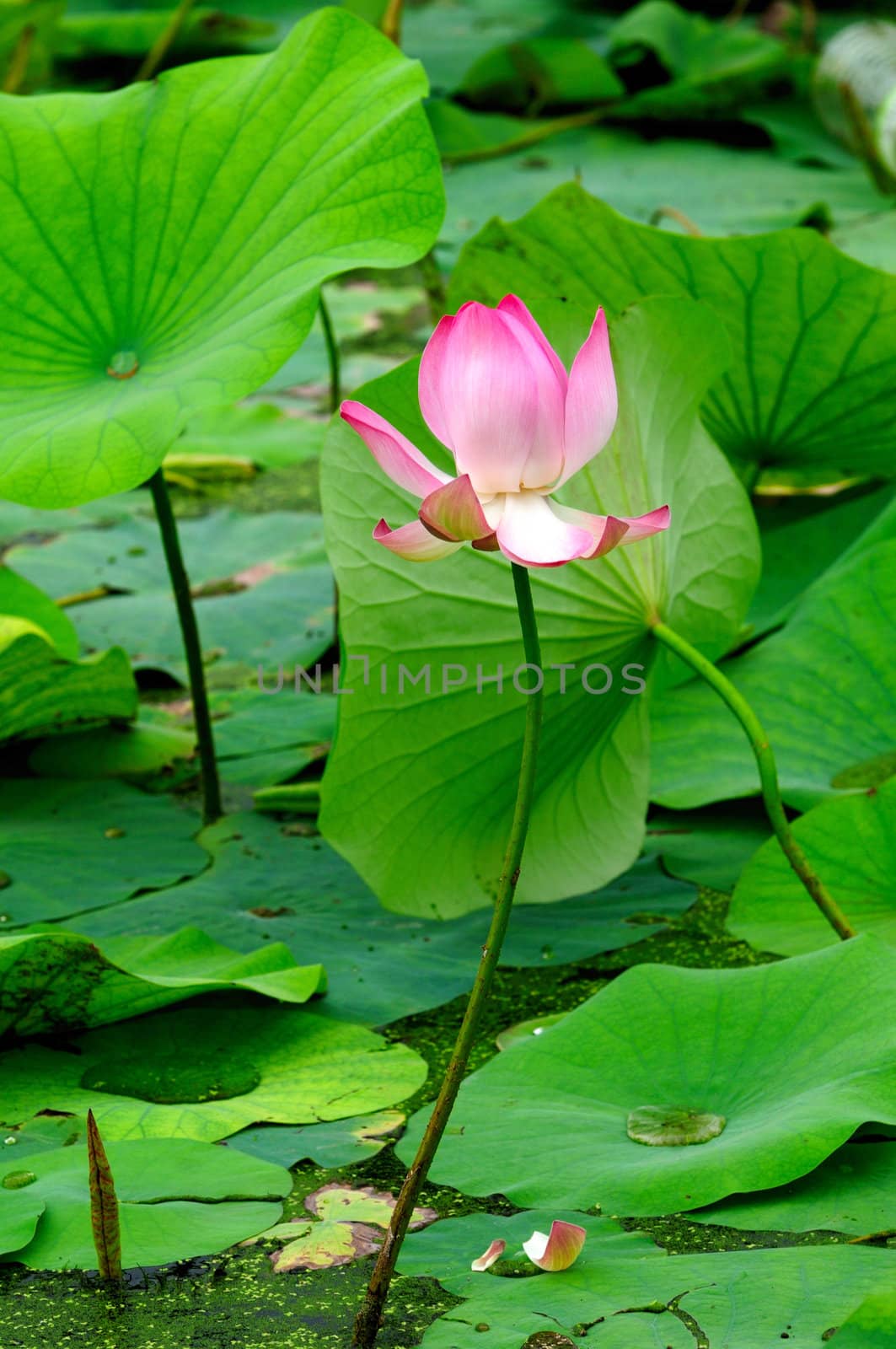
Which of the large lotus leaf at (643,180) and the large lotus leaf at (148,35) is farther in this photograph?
the large lotus leaf at (148,35)

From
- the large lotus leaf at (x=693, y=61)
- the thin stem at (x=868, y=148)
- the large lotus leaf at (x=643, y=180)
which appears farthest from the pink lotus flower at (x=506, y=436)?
the large lotus leaf at (x=693, y=61)

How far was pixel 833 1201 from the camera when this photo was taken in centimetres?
82

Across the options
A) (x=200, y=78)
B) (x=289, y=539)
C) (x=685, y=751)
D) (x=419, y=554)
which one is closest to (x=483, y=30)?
(x=289, y=539)

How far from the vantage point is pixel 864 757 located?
4.17 ft

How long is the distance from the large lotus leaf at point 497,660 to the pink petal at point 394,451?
358 millimetres

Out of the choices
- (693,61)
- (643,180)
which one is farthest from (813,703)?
(693,61)

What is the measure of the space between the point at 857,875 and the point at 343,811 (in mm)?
391

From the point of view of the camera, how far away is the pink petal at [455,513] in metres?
0.64

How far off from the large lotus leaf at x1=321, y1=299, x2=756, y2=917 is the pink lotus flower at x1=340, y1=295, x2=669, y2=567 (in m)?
0.34

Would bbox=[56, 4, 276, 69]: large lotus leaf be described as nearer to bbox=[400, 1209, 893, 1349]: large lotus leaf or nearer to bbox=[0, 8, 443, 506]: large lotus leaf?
bbox=[0, 8, 443, 506]: large lotus leaf

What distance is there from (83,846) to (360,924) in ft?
0.90

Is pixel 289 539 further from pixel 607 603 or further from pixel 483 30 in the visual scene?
pixel 483 30

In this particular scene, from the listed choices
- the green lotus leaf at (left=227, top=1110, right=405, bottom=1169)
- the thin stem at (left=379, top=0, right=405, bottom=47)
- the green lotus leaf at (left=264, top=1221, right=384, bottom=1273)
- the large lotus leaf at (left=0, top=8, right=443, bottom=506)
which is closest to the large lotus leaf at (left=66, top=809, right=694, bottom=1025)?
the green lotus leaf at (left=227, top=1110, right=405, bottom=1169)

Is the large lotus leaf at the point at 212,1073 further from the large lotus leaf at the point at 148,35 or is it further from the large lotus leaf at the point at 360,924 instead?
the large lotus leaf at the point at 148,35
